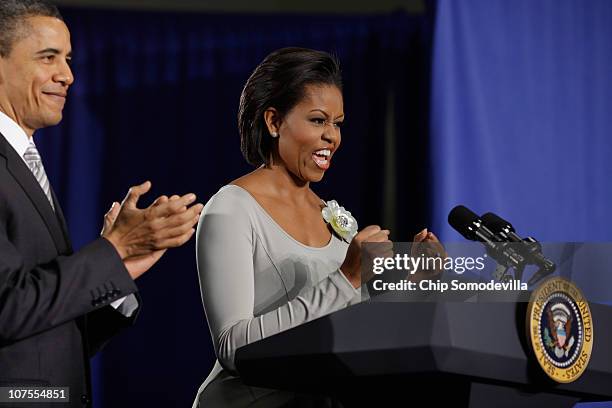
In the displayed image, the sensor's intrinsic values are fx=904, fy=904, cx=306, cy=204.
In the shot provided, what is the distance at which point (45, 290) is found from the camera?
4.31ft

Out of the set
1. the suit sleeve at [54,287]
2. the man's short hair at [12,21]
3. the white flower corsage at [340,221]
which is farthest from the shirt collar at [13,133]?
the white flower corsage at [340,221]

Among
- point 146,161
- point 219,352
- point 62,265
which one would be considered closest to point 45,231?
point 62,265

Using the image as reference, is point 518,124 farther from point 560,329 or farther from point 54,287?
point 54,287

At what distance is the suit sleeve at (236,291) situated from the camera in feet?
5.05

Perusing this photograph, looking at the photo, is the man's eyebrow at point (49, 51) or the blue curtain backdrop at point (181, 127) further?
the blue curtain backdrop at point (181, 127)

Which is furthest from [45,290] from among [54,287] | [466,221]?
[466,221]

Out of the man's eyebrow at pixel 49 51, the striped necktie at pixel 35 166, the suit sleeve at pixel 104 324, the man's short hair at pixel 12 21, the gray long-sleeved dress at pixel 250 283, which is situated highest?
the man's short hair at pixel 12 21

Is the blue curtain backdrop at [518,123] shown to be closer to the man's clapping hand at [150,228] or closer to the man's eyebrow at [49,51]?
the man's eyebrow at [49,51]

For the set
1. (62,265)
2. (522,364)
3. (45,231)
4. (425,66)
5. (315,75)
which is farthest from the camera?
(425,66)

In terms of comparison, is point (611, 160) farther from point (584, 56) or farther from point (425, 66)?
point (425, 66)

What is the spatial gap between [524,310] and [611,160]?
9.82 ft

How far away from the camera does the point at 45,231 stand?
58.1 inches

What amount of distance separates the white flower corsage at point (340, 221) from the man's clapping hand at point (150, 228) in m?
0.61

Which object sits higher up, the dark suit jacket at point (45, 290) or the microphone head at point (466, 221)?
the microphone head at point (466, 221)
